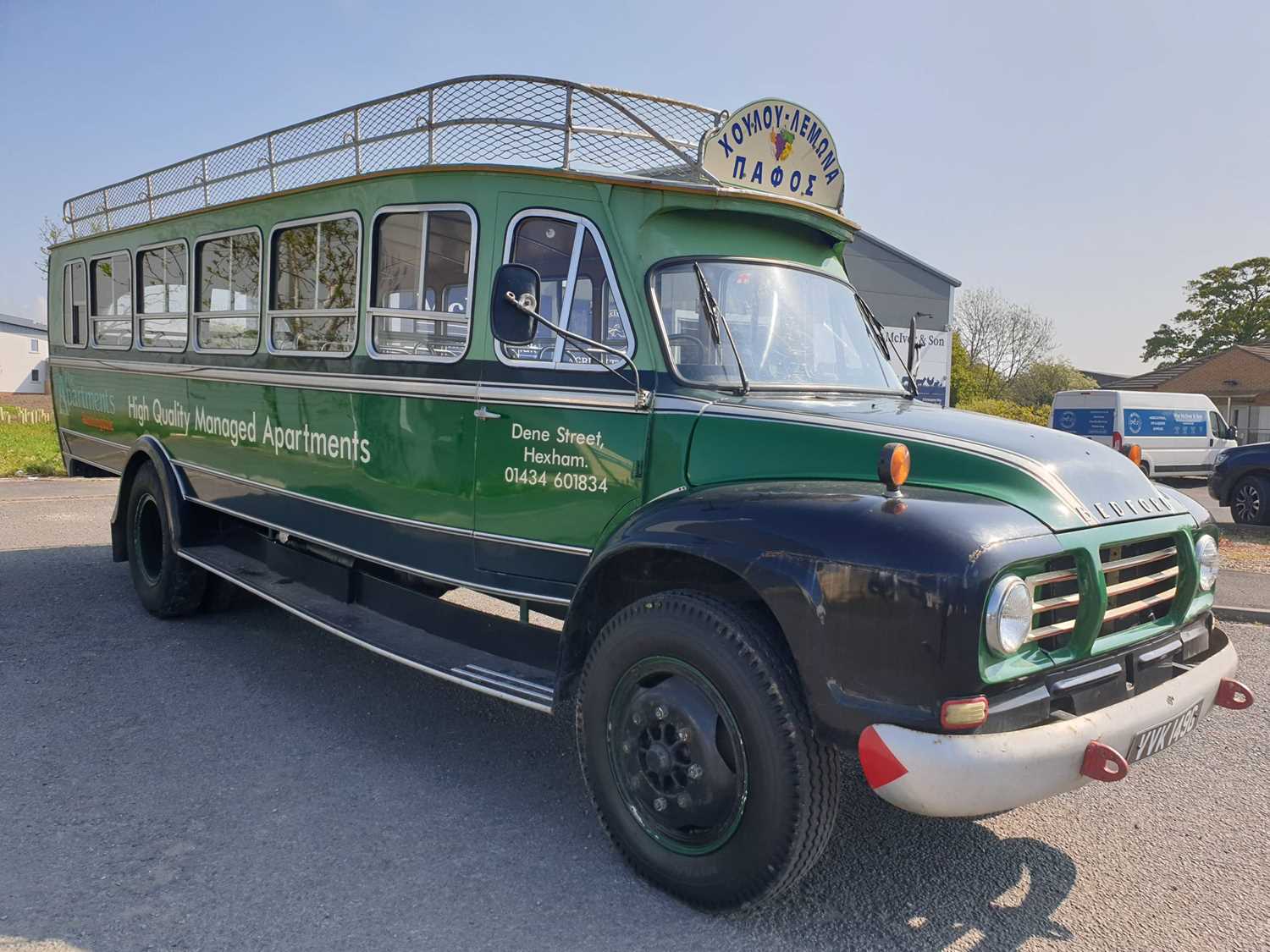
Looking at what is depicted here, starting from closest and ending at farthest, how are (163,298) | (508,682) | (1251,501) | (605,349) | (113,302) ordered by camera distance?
(605,349) → (508,682) → (163,298) → (113,302) → (1251,501)

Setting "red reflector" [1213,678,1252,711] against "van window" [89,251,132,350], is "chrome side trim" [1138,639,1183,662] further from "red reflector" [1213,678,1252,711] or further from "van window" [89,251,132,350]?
"van window" [89,251,132,350]

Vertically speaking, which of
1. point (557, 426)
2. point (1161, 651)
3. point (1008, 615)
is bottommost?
point (1161, 651)

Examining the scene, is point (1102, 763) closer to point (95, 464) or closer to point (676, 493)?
point (676, 493)

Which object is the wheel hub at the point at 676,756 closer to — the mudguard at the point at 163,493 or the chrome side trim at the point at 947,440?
the chrome side trim at the point at 947,440

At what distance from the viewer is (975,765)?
8.41 feet

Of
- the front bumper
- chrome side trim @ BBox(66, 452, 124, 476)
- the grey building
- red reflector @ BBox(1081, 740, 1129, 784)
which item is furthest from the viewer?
the grey building

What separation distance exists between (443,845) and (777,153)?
320 centimetres

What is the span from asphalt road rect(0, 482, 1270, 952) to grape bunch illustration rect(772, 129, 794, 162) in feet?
9.26

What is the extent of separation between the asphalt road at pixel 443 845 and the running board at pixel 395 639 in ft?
1.75

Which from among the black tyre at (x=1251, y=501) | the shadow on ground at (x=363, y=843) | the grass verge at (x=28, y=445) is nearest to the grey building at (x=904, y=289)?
the black tyre at (x=1251, y=501)

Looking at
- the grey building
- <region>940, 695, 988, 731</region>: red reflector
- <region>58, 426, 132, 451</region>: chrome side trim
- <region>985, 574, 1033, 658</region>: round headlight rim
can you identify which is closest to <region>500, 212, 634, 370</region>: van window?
<region>985, 574, 1033, 658</region>: round headlight rim

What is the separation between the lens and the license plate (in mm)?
2910

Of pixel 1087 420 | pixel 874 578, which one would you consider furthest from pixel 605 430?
pixel 1087 420

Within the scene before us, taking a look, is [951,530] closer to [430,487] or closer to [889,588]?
[889,588]
